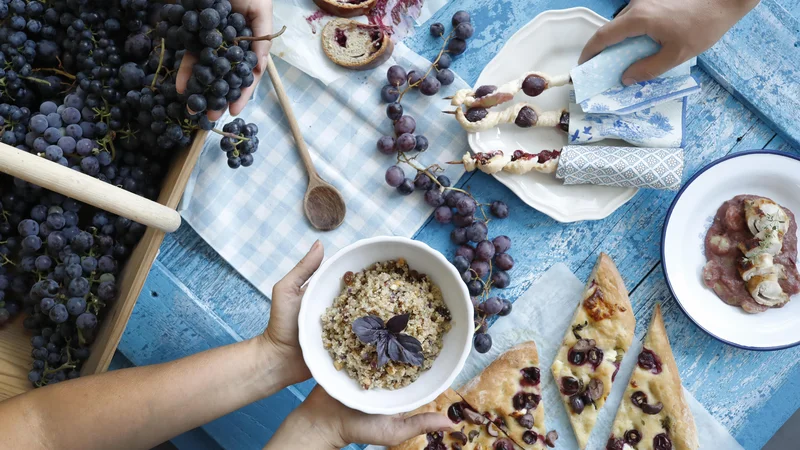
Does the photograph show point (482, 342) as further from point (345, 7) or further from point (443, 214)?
point (345, 7)

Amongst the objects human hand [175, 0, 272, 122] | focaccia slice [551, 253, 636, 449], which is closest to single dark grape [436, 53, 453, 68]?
human hand [175, 0, 272, 122]

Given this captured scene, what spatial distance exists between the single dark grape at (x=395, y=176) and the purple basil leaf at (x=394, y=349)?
0.68m

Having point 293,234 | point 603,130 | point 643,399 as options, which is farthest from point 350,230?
point 643,399

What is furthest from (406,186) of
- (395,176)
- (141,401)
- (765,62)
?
(765,62)

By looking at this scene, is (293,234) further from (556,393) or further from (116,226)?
(556,393)

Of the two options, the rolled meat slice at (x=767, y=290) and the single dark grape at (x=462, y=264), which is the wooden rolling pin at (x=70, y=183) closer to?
the single dark grape at (x=462, y=264)

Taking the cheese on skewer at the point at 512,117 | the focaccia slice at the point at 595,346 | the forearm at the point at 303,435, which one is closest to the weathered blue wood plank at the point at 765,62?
the cheese on skewer at the point at 512,117

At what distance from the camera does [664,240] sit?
1901mm

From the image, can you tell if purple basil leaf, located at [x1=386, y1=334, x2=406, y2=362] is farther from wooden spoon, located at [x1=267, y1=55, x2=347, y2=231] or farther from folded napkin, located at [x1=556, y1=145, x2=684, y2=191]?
folded napkin, located at [x1=556, y1=145, x2=684, y2=191]

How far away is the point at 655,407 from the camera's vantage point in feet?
6.45

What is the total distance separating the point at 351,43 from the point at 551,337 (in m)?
1.26

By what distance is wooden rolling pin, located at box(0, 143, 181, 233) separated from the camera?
1260 millimetres

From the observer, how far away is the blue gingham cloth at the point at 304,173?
200 centimetres

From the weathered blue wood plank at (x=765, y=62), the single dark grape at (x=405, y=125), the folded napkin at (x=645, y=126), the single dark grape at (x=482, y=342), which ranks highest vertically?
the weathered blue wood plank at (x=765, y=62)
